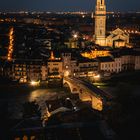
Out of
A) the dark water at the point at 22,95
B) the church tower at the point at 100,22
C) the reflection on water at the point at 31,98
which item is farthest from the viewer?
the church tower at the point at 100,22

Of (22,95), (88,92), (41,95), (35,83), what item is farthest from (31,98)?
(88,92)

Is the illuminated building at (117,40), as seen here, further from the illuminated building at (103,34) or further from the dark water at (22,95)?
the dark water at (22,95)

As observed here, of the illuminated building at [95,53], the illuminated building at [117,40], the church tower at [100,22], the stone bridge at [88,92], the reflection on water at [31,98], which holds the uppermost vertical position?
the church tower at [100,22]

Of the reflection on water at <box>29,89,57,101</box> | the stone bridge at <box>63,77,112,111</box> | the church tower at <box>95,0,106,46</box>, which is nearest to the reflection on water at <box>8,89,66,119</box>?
the reflection on water at <box>29,89,57,101</box>

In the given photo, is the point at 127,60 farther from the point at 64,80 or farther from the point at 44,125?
the point at 44,125

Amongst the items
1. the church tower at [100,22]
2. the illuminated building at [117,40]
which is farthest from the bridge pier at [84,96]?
the church tower at [100,22]

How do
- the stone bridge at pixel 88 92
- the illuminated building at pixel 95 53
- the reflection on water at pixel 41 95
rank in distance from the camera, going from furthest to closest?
the illuminated building at pixel 95 53 < the reflection on water at pixel 41 95 < the stone bridge at pixel 88 92

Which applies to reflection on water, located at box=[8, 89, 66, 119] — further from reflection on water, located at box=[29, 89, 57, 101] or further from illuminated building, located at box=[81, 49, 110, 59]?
illuminated building, located at box=[81, 49, 110, 59]
